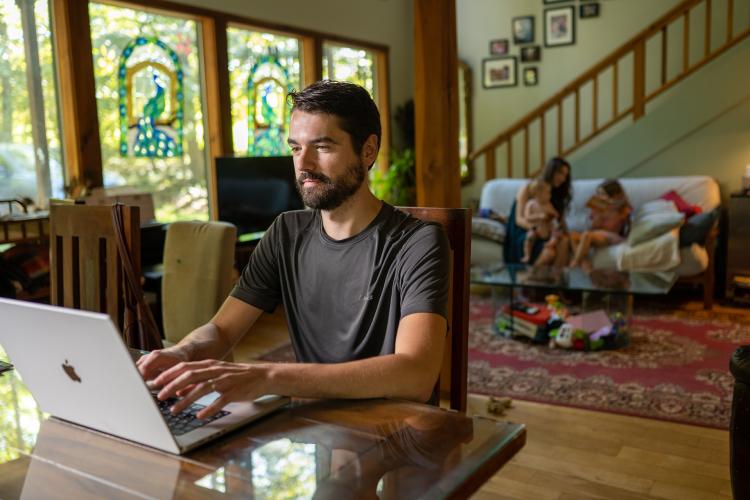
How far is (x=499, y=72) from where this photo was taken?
7.32 meters

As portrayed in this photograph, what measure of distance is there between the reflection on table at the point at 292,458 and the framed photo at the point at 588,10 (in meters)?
6.58

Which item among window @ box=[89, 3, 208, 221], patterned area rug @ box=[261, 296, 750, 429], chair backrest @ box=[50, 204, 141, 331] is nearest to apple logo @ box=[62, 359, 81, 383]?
chair backrest @ box=[50, 204, 141, 331]

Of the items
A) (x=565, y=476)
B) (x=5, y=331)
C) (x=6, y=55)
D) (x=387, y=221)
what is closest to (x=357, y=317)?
(x=387, y=221)

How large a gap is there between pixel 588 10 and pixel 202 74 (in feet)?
13.0

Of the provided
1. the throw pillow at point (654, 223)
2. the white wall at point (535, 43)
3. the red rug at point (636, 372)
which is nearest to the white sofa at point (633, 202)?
the throw pillow at point (654, 223)

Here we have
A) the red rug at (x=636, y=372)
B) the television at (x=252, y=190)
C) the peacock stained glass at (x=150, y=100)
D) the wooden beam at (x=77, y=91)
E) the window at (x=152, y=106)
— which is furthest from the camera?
the television at (x=252, y=190)

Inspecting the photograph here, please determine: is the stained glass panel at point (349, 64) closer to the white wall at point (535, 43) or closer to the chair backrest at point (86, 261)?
the white wall at point (535, 43)

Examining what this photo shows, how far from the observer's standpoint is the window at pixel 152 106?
439 cm

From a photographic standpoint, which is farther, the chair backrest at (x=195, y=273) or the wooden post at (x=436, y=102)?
the wooden post at (x=436, y=102)

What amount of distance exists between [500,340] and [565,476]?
1.78m

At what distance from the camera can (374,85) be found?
6.92 meters

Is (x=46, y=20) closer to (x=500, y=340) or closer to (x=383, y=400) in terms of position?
(x=500, y=340)

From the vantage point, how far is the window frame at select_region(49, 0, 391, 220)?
4.05m

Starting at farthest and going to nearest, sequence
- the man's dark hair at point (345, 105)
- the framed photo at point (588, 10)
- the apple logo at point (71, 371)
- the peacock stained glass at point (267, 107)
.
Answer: the framed photo at point (588, 10), the peacock stained glass at point (267, 107), the man's dark hair at point (345, 105), the apple logo at point (71, 371)
